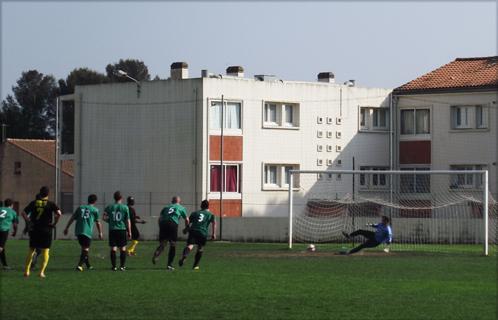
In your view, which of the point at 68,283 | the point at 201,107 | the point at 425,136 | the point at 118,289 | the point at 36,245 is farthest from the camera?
the point at 425,136

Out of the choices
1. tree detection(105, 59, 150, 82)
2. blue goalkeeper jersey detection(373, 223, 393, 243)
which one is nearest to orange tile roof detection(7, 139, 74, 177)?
tree detection(105, 59, 150, 82)

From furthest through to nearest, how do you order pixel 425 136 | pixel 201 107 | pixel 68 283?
pixel 425 136
pixel 201 107
pixel 68 283

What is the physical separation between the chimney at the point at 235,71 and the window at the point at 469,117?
10662mm

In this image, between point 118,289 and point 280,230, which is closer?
point 118,289

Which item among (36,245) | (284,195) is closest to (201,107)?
(284,195)

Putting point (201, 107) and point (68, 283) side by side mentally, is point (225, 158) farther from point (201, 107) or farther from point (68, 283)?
point (68, 283)

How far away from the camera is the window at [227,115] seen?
5072cm

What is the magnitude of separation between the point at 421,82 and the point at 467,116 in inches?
140

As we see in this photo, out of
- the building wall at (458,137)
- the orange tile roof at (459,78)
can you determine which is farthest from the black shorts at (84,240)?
the orange tile roof at (459,78)

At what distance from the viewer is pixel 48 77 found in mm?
86312

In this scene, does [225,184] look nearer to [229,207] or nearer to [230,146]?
[229,207]

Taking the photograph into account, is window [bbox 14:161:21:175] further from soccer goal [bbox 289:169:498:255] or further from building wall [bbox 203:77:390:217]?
soccer goal [bbox 289:169:498:255]

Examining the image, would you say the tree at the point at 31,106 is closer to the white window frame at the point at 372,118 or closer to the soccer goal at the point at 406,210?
the white window frame at the point at 372,118

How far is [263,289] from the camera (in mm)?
21375
